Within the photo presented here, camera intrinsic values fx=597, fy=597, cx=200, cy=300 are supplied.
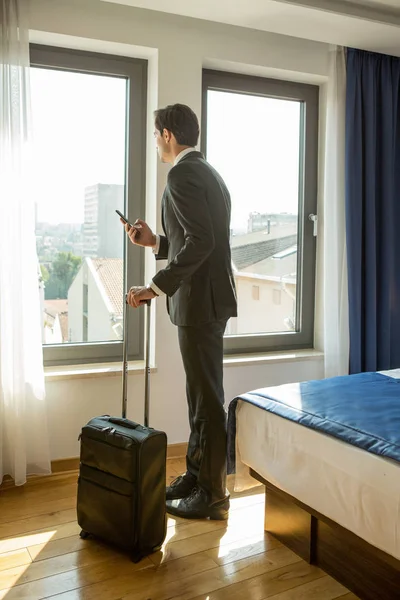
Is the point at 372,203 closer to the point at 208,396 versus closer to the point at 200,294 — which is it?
the point at 200,294

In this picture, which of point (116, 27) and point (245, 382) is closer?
point (116, 27)

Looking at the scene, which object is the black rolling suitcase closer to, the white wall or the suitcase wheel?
the suitcase wheel

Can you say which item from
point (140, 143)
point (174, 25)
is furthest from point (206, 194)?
point (174, 25)

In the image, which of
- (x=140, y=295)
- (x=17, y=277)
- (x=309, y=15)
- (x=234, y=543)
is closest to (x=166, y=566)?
(x=234, y=543)

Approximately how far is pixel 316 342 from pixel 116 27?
6.89 feet

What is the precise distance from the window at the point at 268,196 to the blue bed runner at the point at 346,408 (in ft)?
3.74

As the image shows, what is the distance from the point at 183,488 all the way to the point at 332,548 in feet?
2.50

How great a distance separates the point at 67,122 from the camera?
10.1ft

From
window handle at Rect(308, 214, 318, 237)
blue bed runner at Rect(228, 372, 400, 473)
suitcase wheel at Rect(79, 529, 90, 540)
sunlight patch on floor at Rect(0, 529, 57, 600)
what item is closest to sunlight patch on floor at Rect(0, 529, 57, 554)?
sunlight patch on floor at Rect(0, 529, 57, 600)

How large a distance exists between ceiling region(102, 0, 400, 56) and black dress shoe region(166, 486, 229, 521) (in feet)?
7.24

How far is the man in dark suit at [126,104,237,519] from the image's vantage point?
2.32m

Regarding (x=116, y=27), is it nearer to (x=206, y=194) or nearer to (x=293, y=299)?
(x=206, y=194)

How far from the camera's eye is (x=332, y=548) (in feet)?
6.65

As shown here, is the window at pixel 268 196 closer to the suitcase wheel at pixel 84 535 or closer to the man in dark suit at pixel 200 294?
the man in dark suit at pixel 200 294
